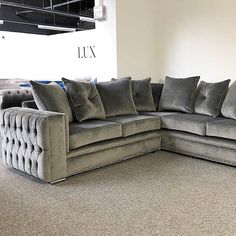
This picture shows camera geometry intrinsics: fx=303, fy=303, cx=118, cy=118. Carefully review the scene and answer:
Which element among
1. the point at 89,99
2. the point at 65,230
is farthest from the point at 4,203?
the point at 89,99

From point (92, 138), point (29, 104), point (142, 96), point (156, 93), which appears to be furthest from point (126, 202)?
point (156, 93)

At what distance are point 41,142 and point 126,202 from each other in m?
0.99

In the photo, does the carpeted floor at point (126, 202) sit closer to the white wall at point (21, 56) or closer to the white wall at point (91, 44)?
the white wall at point (91, 44)

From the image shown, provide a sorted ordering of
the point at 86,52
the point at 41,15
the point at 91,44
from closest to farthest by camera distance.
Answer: the point at 91,44 → the point at 86,52 → the point at 41,15

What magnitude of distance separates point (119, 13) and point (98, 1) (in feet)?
1.52

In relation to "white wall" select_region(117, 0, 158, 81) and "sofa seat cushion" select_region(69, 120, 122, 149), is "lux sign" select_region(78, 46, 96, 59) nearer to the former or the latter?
"white wall" select_region(117, 0, 158, 81)

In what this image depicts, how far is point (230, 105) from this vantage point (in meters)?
3.76

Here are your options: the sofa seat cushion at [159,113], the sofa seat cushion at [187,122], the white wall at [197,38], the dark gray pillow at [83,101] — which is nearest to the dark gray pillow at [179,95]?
the sofa seat cushion at [159,113]

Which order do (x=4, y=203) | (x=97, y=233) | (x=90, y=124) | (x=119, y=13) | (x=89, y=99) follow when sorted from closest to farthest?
(x=97, y=233)
(x=4, y=203)
(x=90, y=124)
(x=89, y=99)
(x=119, y=13)

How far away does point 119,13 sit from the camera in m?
4.87

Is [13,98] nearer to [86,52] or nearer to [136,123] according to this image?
[136,123]

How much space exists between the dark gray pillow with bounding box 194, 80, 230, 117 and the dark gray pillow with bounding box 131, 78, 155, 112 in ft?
2.24

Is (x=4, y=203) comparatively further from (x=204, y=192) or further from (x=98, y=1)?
(x=98, y=1)

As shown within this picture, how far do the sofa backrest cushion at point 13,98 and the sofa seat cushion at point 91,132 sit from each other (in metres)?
0.74
